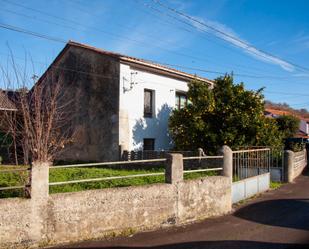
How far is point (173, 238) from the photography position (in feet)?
26.8

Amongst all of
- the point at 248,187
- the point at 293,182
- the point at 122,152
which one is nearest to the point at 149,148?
the point at 122,152

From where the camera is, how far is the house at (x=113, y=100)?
19.2 meters

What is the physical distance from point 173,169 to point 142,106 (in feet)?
37.3

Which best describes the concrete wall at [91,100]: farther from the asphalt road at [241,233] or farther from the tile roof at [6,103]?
the asphalt road at [241,233]

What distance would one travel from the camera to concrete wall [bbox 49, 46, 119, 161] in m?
19.3

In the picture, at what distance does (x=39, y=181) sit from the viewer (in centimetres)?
719

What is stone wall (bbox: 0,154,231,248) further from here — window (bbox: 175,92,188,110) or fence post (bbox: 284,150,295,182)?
window (bbox: 175,92,188,110)

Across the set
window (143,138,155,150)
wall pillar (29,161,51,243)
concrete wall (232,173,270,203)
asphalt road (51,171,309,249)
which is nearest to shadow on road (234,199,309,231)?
asphalt road (51,171,309,249)

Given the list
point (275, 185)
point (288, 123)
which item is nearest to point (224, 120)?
point (275, 185)

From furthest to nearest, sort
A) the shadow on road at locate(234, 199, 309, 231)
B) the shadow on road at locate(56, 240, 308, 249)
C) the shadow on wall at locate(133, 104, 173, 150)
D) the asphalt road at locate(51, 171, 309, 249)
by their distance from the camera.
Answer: the shadow on wall at locate(133, 104, 173, 150) < the shadow on road at locate(234, 199, 309, 231) < the asphalt road at locate(51, 171, 309, 249) < the shadow on road at locate(56, 240, 308, 249)

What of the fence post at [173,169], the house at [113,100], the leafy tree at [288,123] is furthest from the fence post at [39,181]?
the leafy tree at [288,123]

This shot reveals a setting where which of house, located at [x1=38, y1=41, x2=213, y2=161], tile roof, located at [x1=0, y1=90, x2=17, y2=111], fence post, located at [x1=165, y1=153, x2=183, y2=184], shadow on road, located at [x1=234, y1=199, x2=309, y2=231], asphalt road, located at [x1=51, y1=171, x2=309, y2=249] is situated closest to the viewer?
asphalt road, located at [x1=51, y1=171, x2=309, y2=249]

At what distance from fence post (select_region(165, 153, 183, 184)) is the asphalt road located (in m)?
1.10

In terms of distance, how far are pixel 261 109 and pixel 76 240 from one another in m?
12.9
